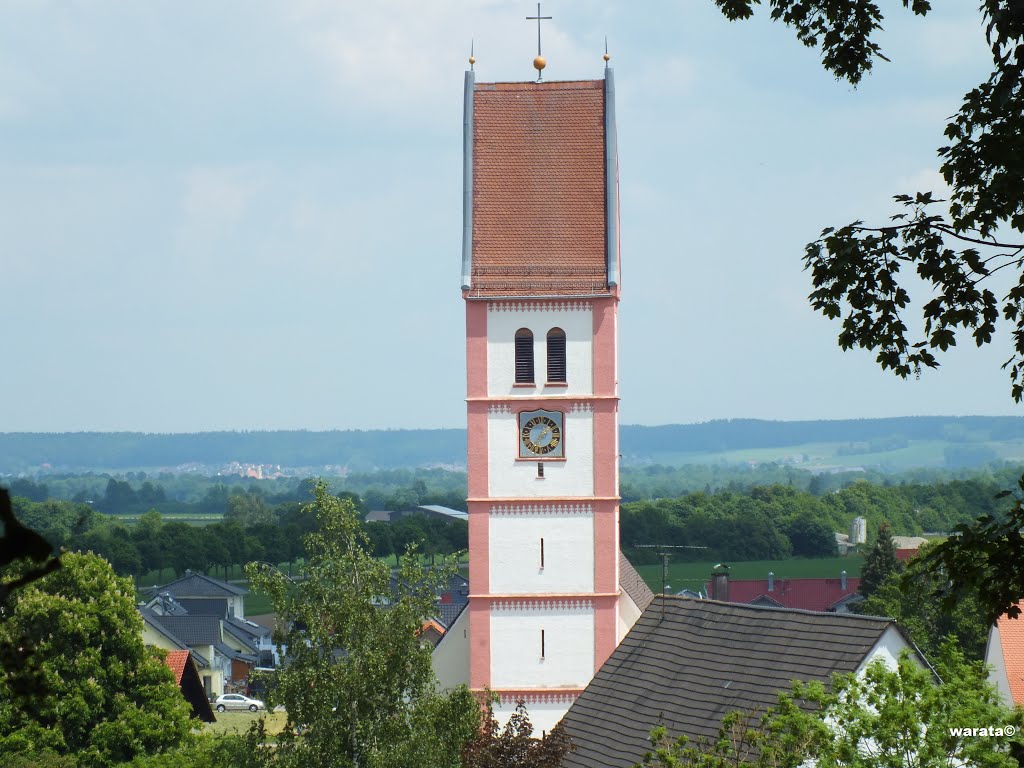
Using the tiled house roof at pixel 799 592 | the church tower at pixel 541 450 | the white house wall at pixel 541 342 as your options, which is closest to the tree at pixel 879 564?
the tiled house roof at pixel 799 592

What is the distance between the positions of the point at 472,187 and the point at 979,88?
26495mm

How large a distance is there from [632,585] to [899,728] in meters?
24.3

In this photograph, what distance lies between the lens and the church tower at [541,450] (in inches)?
1335

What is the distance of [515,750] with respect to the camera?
870 inches

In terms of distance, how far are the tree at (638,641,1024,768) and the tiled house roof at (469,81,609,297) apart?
18.6 meters

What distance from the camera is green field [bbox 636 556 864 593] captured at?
362ft

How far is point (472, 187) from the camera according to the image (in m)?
35.2

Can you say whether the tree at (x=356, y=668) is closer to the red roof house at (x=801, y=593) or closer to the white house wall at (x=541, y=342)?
the white house wall at (x=541, y=342)

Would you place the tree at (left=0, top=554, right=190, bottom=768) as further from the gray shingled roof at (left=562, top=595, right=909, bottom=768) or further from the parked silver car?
the parked silver car

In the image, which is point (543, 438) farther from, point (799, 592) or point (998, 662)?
point (799, 592)

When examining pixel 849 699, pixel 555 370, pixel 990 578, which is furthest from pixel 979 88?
pixel 555 370

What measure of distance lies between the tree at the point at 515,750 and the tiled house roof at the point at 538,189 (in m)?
13.4

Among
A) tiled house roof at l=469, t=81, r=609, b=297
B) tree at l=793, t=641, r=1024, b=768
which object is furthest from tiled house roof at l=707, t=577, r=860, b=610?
tree at l=793, t=641, r=1024, b=768

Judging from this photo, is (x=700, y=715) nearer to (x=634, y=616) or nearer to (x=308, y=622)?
(x=308, y=622)
